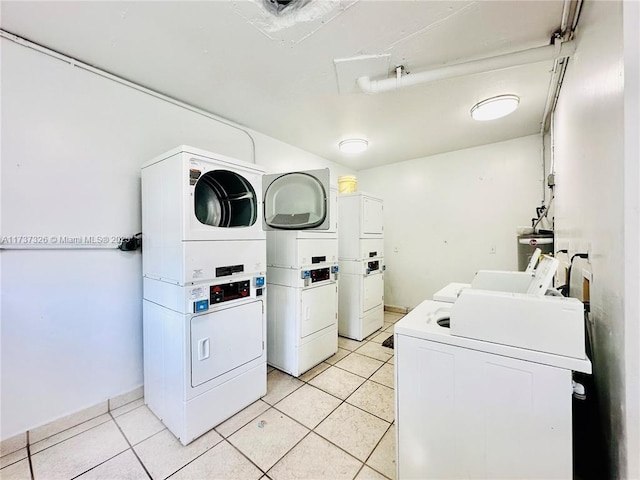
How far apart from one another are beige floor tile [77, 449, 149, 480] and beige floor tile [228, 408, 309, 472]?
0.52m

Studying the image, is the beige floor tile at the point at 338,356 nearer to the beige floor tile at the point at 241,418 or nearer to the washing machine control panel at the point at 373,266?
the beige floor tile at the point at 241,418

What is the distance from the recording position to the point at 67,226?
1.85 meters

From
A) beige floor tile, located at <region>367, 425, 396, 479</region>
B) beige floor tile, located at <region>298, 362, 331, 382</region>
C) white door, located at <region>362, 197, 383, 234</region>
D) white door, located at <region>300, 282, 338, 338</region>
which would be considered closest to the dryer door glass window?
white door, located at <region>300, 282, 338, 338</region>

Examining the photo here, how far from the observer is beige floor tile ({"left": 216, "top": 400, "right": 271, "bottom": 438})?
1822 millimetres

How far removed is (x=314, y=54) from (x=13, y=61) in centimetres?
195

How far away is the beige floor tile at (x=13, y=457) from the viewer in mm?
1539

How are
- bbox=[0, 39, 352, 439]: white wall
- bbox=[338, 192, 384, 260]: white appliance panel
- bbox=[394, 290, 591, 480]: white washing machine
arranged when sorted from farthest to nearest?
1. bbox=[338, 192, 384, 260]: white appliance panel
2. bbox=[0, 39, 352, 439]: white wall
3. bbox=[394, 290, 591, 480]: white washing machine

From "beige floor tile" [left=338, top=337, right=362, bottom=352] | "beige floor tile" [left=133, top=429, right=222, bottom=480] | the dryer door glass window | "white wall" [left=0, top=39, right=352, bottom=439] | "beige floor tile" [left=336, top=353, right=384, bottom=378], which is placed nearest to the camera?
"beige floor tile" [left=133, top=429, right=222, bottom=480]

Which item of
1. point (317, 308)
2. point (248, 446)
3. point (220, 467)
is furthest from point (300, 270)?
point (220, 467)

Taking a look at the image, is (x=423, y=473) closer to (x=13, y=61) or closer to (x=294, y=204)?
(x=294, y=204)

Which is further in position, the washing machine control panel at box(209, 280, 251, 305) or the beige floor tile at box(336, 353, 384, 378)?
the beige floor tile at box(336, 353, 384, 378)

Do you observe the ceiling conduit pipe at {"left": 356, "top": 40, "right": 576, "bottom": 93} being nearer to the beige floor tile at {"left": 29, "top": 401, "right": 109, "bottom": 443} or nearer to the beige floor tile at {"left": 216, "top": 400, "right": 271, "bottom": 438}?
the beige floor tile at {"left": 216, "top": 400, "right": 271, "bottom": 438}

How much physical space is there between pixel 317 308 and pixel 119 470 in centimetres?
178

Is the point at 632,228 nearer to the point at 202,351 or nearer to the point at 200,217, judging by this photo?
the point at 202,351
